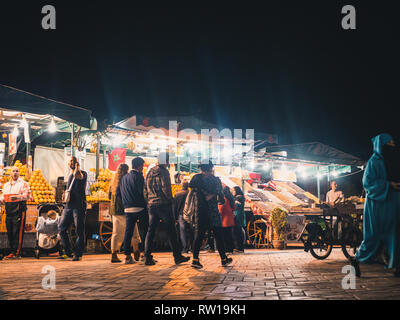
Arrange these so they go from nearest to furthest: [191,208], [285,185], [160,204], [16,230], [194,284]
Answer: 1. [194,284]
2. [160,204]
3. [191,208]
4. [16,230]
5. [285,185]

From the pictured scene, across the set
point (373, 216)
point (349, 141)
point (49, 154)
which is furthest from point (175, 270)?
point (349, 141)

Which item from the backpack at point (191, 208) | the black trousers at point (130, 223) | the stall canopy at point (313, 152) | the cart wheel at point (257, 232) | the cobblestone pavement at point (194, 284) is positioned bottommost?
the cart wheel at point (257, 232)

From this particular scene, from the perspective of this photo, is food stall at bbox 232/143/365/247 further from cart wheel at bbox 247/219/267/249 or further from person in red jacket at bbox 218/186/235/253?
person in red jacket at bbox 218/186/235/253

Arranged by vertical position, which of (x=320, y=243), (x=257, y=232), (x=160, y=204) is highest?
(x=160, y=204)

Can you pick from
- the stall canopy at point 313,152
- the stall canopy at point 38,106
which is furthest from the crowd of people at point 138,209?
the stall canopy at point 313,152

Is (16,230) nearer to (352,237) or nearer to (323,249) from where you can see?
(323,249)

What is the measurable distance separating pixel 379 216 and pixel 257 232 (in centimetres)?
857

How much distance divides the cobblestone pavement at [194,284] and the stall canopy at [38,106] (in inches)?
150

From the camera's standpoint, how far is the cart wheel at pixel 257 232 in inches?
Answer: 556

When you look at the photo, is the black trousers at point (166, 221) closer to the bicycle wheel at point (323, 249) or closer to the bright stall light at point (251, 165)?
the bicycle wheel at point (323, 249)

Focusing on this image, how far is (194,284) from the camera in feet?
17.4

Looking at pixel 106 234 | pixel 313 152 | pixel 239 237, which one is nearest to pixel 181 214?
pixel 239 237

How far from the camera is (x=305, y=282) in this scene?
5.44 m
